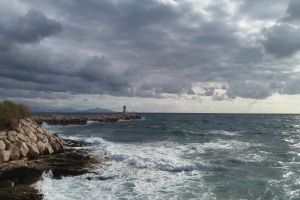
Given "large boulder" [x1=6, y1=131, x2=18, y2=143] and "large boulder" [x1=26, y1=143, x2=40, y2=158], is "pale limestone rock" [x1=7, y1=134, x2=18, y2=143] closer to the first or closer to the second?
"large boulder" [x1=6, y1=131, x2=18, y2=143]

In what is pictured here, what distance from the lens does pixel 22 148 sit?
2414cm

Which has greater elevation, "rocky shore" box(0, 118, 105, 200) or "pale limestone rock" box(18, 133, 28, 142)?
"pale limestone rock" box(18, 133, 28, 142)

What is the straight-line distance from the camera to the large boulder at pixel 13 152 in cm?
2281

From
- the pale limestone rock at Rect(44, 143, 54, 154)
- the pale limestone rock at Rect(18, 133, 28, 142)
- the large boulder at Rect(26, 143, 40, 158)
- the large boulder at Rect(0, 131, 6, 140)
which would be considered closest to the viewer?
the large boulder at Rect(0, 131, 6, 140)

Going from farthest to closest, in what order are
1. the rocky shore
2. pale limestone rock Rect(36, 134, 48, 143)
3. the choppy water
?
1. pale limestone rock Rect(36, 134, 48, 143)
2. the choppy water
3. the rocky shore

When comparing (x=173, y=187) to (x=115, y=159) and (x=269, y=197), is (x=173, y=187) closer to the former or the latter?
(x=269, y=197)

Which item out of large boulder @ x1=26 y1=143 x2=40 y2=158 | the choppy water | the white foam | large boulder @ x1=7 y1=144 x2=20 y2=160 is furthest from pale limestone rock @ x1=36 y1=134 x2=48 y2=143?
the white foam

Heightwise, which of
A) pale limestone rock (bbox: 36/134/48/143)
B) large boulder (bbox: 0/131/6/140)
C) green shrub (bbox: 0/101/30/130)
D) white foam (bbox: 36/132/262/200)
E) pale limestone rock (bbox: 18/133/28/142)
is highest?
green shrub (bbox: 0/101/30/130)

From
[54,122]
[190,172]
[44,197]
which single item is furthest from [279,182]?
[54,122]

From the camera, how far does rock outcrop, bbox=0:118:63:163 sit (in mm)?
22875

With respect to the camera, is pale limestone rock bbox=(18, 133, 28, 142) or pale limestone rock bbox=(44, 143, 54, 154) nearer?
pale limestone rock bbox=(18, 133, 28, 142)

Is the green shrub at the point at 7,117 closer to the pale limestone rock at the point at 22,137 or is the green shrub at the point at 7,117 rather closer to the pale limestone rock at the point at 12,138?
the pale limestone rock at the point at 22,137

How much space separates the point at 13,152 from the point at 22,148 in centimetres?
112

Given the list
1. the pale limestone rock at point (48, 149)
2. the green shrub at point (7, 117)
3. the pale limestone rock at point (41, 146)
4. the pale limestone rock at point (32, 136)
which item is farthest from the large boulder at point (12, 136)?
the pale limestone rock at point (48, 149)
